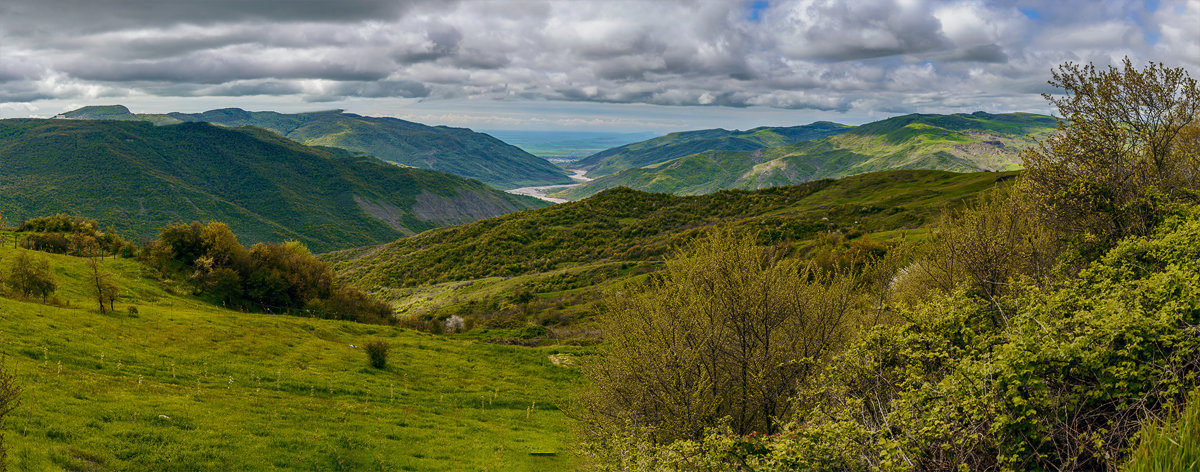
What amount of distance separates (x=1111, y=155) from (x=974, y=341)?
9856mm

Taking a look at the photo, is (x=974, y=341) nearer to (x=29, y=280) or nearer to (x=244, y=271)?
(x=29, y=280)

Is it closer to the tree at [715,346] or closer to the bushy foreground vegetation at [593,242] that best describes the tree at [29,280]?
the bushy foreground vegetation at [593,242]

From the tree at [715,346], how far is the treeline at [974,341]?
0.21ft

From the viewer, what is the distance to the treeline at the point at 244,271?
150ft

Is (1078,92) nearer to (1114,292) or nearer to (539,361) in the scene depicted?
(1114,292)

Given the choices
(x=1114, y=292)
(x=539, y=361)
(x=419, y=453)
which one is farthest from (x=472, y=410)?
(x=1114, y=292)

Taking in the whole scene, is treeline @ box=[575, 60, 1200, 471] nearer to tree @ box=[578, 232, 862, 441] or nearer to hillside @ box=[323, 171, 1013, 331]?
tree @ box=[578, 232, 862, 441]

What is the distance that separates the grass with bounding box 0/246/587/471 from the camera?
1590 centimetres

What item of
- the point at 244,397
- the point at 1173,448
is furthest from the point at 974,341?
the point at 244,397

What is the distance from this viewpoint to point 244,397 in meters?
22.3

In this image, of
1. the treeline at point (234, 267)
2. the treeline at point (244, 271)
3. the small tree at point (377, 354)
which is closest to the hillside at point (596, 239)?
the treeline at point (234, 267)

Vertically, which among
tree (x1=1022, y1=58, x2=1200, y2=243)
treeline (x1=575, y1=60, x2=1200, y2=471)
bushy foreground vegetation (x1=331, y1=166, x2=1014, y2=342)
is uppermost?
tree (x1=1022, y1=58, x2=1200, y2=243)

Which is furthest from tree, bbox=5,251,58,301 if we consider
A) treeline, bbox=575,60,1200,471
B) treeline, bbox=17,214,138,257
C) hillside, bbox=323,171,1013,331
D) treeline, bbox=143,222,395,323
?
treeline, bbox=575,60,1200,471

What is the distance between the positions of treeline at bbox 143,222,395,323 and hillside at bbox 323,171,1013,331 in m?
16.8
